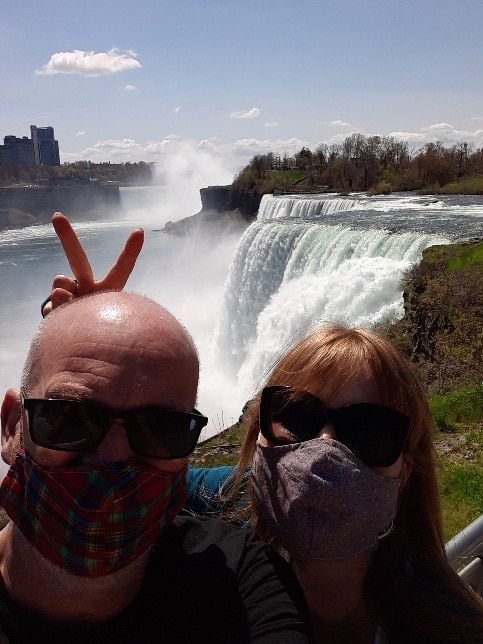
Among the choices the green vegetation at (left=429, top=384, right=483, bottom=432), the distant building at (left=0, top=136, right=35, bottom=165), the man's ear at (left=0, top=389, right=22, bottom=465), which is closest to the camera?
the man's ear at (left=0, top=389, right=22, bottom=465)

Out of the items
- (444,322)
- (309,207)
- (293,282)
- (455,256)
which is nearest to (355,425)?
(444,322)

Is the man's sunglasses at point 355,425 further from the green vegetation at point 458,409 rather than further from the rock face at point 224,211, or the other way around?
the rock face at point 224,211

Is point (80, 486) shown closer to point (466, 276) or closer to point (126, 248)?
point (126, 248)

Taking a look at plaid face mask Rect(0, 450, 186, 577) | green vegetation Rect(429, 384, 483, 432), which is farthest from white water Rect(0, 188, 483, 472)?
plaid face mask Rect(0, 450, 186, 577)

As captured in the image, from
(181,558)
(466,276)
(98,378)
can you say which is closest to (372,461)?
(181,558)

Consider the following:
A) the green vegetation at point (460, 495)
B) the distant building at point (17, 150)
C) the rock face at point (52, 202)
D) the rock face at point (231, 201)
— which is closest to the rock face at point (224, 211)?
the rock face at point (231, 201)

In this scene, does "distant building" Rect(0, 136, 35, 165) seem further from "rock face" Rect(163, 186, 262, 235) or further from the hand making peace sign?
the hand making peace sign
